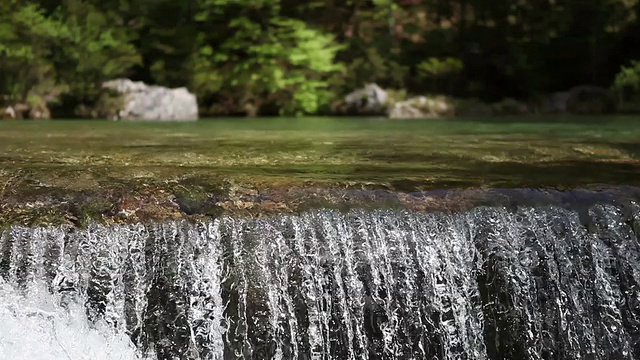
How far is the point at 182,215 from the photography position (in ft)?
12.5

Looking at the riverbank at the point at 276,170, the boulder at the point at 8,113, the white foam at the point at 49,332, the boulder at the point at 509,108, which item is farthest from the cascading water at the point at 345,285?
the boulder at the point at 509,108

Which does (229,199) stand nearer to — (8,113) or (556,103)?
(8,113)

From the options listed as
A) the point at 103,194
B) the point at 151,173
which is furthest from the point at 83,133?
the point at 103,194

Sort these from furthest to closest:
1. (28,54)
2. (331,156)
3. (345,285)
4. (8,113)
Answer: (28,54), (8,113), (331,156), (345,285)

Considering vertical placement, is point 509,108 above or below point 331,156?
above

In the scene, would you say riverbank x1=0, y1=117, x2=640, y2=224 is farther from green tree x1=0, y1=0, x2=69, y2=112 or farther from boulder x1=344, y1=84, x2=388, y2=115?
boulder x1=344, y1=84, x2=388, y2=115

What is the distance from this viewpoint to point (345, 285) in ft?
12.9

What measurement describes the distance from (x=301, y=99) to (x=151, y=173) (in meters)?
8.51

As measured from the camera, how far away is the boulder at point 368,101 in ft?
40.2

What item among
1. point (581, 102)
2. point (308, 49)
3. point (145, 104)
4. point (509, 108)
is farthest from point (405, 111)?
point (145, 104)

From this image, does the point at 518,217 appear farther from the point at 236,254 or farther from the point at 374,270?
the point at 236,254

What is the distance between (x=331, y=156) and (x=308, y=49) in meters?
7.80

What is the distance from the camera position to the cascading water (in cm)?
369

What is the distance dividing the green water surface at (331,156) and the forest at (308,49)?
12.2 feet
